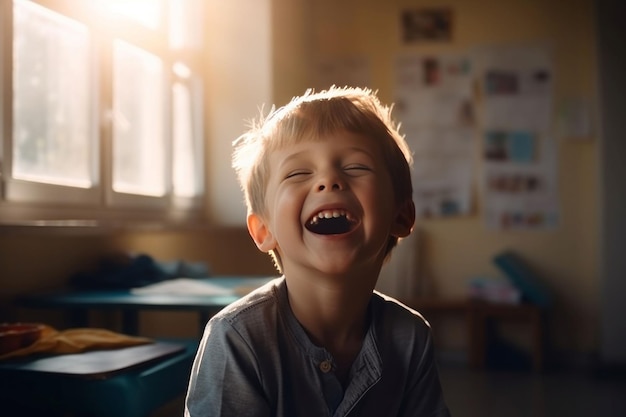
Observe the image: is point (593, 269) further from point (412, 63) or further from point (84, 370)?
point (84, 370)

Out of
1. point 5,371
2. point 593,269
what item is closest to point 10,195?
point 5,371

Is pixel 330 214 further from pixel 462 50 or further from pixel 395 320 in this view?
pixel 462 50

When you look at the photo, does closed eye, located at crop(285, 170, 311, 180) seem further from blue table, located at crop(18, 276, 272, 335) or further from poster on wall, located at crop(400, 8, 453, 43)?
poster on wall, located at crop(400, 8, 453, 43)

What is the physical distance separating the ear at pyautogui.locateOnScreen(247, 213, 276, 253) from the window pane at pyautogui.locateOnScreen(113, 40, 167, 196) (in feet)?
6.13

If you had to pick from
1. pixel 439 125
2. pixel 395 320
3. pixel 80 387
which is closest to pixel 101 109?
pixel 80 387

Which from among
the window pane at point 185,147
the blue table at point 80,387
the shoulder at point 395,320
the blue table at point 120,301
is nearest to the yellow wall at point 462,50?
the window pane at point 185,147

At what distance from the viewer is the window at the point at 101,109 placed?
2262 millimetres

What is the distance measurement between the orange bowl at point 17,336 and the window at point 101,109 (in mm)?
620

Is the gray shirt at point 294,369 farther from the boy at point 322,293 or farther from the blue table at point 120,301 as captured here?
the blue table at point 120,301

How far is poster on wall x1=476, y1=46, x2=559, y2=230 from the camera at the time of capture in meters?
4.42

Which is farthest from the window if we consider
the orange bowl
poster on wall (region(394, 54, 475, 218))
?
poster on wall (region(394, 54, 475, 218))

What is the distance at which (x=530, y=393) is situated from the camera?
3.58m

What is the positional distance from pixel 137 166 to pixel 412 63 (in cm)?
208

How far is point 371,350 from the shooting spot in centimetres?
106
